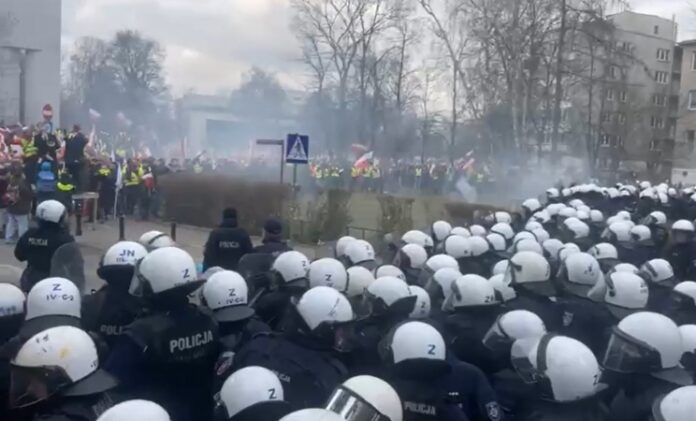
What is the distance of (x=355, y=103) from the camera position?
4969cm

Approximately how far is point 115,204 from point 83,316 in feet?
55.3

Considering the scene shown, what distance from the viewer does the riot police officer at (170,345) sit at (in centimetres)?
454

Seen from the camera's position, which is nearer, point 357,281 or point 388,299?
point 388,299

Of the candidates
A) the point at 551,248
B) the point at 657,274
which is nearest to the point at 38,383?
the point at 657,274

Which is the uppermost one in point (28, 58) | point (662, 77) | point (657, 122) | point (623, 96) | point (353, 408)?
point (662, 77)

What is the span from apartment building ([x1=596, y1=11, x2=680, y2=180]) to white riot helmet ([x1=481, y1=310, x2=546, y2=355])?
35.1m

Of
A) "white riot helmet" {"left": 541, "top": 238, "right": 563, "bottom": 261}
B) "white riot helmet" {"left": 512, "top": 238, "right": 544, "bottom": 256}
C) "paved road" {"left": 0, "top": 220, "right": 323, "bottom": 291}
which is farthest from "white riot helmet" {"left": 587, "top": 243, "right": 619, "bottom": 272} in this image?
"paved road" {"left": 0, "top": 220, "right": 323, "bottom": 291}

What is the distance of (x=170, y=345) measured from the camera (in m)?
4.60

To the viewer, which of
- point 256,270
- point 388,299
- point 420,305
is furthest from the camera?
point 256,270

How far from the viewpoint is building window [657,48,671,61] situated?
→ 78.3m

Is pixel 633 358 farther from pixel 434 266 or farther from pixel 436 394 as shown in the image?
pixel 434 266

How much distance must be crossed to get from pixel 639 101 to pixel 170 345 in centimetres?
5795

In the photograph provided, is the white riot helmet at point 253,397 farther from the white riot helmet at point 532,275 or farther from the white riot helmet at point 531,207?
the white riot helmet at point 531,207

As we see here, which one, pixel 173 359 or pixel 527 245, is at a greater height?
pixel 527 245
